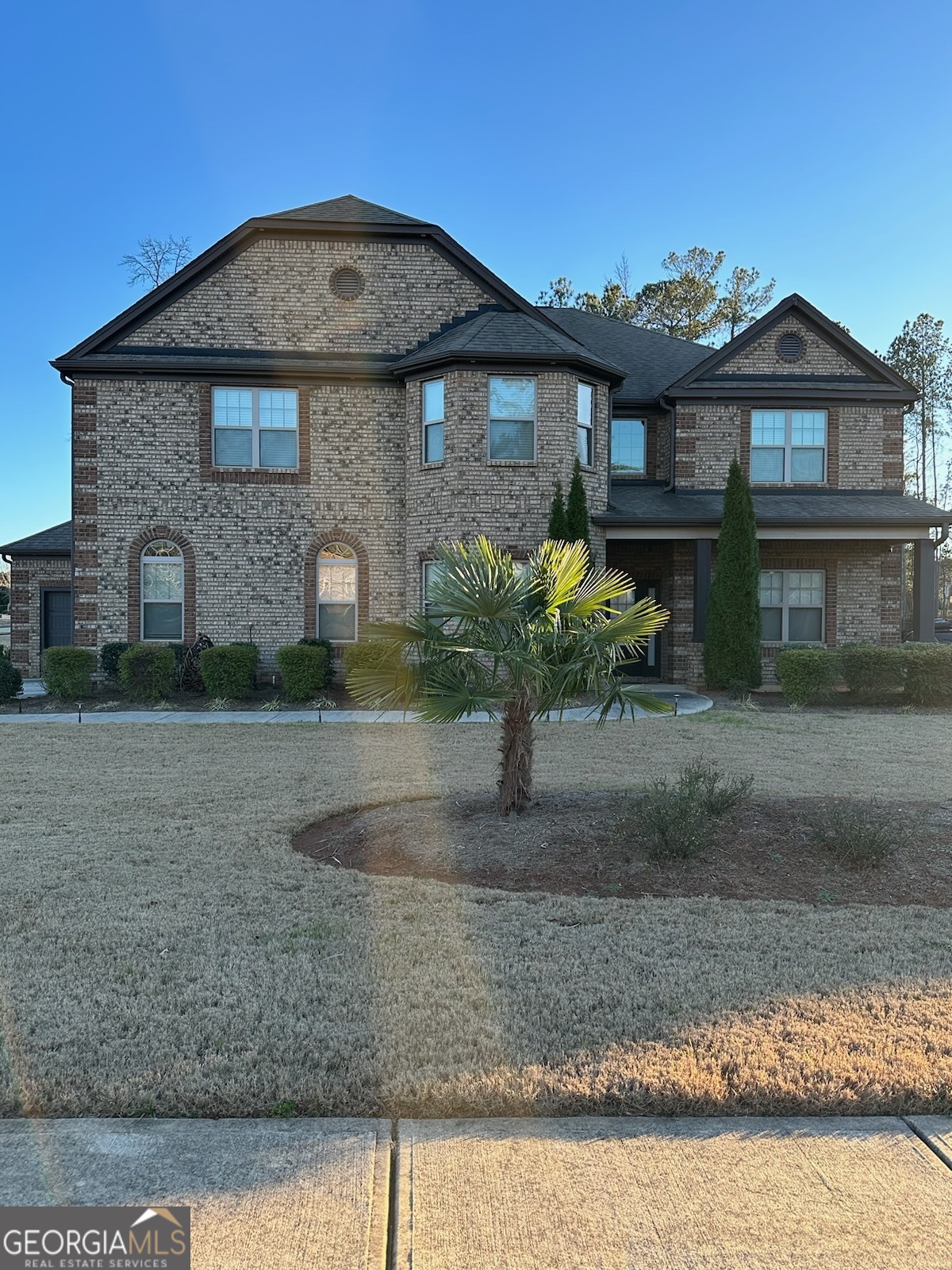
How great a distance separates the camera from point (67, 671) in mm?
15336

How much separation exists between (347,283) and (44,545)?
9.43 meters

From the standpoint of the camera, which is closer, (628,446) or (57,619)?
(628,446)

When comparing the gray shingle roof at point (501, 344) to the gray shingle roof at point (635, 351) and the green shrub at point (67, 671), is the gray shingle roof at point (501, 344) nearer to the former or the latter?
the gray shingle roof at point (635, 351)

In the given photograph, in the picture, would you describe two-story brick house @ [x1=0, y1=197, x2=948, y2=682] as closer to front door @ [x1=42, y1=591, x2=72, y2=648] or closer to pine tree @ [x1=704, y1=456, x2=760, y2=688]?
pine tree @ [x1=704, y1=456, x2=760, y2=688]

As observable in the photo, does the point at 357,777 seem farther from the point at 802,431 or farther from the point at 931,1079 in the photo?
the point at 802,431

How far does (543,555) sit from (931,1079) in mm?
4404

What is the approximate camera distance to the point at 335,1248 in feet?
7.72

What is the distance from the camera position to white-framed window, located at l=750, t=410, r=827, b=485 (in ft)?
61.0

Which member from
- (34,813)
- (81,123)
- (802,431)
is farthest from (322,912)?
(802,431)

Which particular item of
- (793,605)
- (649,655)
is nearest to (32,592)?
(649,655)

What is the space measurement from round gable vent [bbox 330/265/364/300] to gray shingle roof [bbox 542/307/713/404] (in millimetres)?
5062

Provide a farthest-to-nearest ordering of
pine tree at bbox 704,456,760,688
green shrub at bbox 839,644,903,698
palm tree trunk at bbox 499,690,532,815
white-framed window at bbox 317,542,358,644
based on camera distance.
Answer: white-framed window at bbox 317,542,358,644 → pine tree at bbox 704,456,760,688 → green shrub at bbox 839,644,903,698 → palm tree trunk at bbox 499,690,532,815

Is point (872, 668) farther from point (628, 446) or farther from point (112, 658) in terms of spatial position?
point (112, 658)

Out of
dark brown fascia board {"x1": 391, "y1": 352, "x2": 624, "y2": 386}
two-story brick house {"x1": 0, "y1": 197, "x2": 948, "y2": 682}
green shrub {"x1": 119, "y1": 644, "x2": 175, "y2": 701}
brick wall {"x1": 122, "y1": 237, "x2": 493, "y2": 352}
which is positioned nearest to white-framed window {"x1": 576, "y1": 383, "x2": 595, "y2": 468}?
two-story brick house {"x1": 0, "y1": 197, "x2": 948, "y2": 682}
